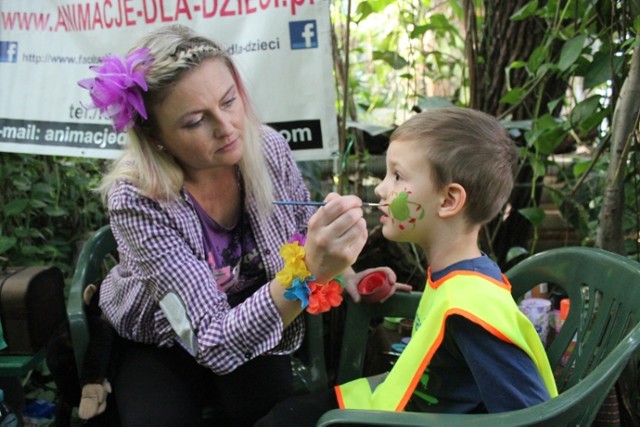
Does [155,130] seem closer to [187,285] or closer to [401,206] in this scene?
[187,285]

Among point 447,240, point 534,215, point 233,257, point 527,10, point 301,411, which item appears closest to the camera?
point 447,240

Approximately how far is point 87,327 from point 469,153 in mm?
1158

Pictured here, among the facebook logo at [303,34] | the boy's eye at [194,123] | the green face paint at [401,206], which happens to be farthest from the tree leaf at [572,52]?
the boy's eye at [194,123]

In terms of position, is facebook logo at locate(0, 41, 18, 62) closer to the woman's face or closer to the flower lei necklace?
the woman's face

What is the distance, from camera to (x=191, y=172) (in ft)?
6.10

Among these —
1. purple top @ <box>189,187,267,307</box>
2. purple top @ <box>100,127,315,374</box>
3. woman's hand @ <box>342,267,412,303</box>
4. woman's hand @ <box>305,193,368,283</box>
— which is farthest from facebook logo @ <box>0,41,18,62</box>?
woman's hand @ <box>305,193,368,283</box>

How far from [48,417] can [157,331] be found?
2.71 ft

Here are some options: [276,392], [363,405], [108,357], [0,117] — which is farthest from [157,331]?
[0,117]

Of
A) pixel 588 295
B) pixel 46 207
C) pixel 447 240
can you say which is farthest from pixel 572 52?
pixel 46 207

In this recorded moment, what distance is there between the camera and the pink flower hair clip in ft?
5.32

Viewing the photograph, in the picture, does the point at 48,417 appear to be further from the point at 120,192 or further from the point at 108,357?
the point at 120,192

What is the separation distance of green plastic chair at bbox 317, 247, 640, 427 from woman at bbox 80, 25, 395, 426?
0.26 metres

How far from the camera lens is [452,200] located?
1.45 meters

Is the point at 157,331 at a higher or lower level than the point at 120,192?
lower
